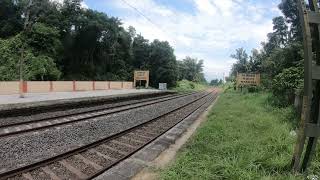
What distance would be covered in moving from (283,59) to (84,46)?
4419 cm

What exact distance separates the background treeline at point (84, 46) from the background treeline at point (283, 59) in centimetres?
1933

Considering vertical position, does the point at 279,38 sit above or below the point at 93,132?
above

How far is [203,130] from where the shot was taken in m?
13.3

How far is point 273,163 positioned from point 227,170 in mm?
1037

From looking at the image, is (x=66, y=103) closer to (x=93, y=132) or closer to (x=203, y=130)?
(x=93, y=132)

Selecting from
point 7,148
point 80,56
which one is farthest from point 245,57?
point 7,148

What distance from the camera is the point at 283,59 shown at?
31.8 meters

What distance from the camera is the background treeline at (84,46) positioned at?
2165 inches

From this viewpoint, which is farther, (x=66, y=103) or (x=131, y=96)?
(x=131, y=96)

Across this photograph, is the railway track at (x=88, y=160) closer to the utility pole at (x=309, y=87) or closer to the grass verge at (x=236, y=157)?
the grass verge at (x=236, y=157)

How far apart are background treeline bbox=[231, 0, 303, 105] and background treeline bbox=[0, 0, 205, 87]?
19.3 metres

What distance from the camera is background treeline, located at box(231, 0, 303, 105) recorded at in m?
20.3

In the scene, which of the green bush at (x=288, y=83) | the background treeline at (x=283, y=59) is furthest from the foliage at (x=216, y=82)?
the green bush at (x=288, y=83)

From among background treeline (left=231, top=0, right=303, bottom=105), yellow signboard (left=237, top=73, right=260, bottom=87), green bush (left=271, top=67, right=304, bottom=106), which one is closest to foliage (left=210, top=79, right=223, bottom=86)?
background treeline (left=231, top=0, right=303, bottom=105)
